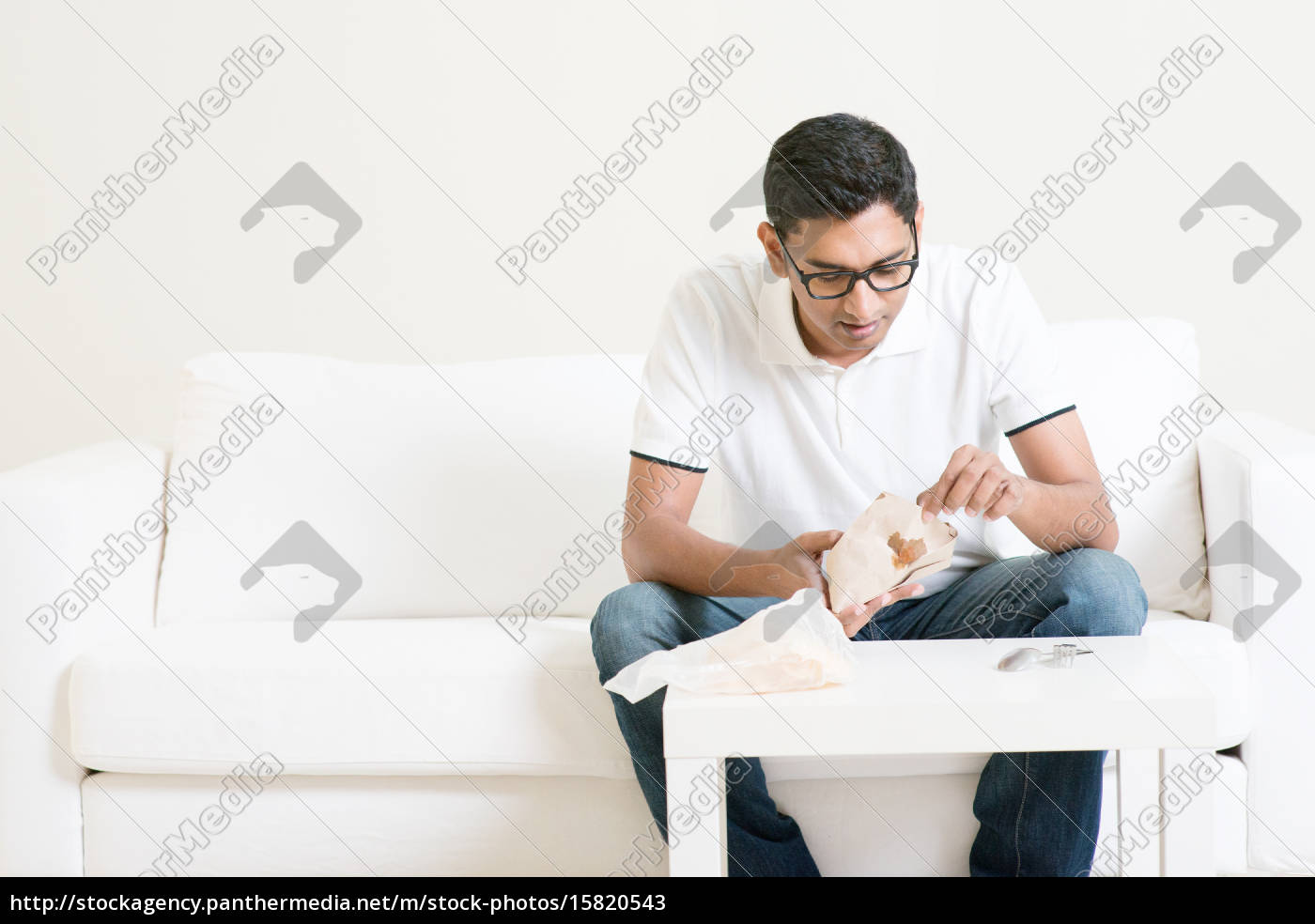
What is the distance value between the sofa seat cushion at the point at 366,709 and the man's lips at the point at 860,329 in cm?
53

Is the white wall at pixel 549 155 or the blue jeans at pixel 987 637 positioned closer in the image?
the blue jeans at pixel 987 637

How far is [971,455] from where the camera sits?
1.31 m

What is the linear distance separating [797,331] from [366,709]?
2.40 ft

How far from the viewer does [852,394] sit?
1598mm

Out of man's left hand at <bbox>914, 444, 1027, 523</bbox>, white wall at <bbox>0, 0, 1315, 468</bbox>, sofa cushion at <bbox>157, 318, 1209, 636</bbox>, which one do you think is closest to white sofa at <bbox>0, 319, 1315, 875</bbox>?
sofa cushion at <bbox>157, 318, 1209, 636</bbox>

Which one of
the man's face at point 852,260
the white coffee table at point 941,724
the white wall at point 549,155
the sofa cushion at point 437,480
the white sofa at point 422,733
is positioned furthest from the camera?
the white wall at point 549,155

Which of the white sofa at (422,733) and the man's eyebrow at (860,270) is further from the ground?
the man's eyebrow at (860,270)

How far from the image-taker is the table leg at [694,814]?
3.61ft

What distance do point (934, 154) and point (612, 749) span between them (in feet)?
4.36

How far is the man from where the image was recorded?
1.35 meters

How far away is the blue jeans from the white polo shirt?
11 centimetres

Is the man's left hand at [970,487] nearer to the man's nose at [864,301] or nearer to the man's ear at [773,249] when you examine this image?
the man's nose at [864,301]

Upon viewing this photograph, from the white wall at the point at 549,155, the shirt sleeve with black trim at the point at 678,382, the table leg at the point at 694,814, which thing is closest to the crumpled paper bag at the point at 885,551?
the table leg at the point at 694,814

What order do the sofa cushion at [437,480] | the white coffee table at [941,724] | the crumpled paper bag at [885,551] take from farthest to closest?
1. the sofa cushion at [437,480]
2. the crumpled paper bag at [885,551]
3. the white coffee table at [941,724]
